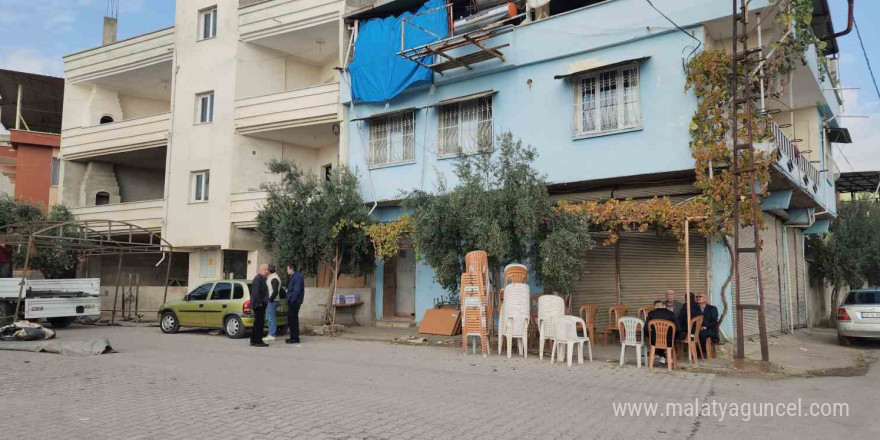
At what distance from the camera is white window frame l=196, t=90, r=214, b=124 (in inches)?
930

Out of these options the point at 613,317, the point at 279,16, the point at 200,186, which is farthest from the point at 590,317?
the point at 200,186

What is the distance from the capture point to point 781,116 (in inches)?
709

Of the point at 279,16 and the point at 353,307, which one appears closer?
the point at 353,307

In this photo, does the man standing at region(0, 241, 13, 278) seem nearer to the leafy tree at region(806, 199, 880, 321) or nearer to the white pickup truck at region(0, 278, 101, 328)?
the white pickup truck at region(0, 278, 101, 328)

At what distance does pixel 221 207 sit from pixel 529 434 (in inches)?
744

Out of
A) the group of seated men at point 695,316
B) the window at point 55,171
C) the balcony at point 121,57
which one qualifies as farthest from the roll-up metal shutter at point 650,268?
the window at point 55,171

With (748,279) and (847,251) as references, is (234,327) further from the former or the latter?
(847,251)

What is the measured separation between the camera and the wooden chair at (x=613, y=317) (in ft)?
45.2

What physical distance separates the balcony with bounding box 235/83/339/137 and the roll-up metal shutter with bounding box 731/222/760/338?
12516 mm

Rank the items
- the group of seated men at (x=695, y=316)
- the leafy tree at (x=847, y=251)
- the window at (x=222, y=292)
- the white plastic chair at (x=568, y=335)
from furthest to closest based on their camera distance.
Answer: the leafy tree at (x=847, y=251) < the window at (x=222, y=292) < the group of seated men at (x=695, y=316) < the white plastic chair at (x=568, y=335)

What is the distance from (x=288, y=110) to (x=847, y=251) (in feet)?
Result: 67.9

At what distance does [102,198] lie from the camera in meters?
28.2

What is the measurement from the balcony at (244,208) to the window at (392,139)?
5.06 m

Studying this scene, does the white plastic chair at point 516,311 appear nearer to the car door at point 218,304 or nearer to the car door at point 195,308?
the car door at point 218,304
